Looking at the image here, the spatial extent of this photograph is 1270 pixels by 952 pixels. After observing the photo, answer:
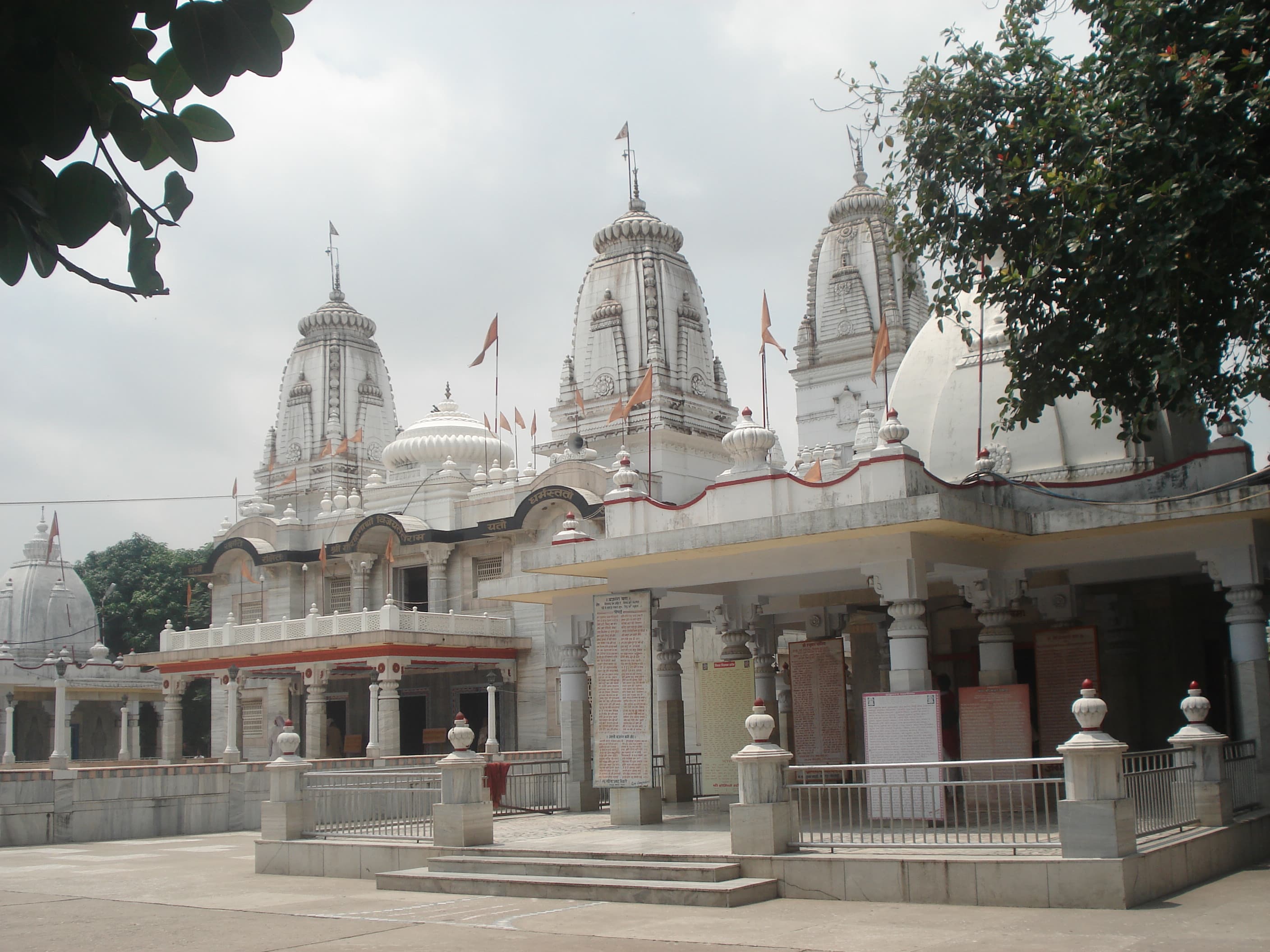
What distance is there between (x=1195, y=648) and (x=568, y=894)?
10.6 metres

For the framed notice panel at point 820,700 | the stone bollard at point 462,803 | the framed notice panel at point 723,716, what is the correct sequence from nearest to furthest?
the stone bollard at point 462,803, the framed notice panel at point 723,716, the framed notice panel at point 820,700

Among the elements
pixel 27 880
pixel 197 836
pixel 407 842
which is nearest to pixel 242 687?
pixel 197 836

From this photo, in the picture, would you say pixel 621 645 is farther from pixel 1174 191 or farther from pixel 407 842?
pixel 1174 191

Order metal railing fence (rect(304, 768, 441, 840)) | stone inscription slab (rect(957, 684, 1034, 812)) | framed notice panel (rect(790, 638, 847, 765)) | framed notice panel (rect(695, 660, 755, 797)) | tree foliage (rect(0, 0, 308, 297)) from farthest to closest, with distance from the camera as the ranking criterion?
framed notice panel (rect(790, 638, 847, 765)) < framed notice panel (rect(695, 660, 755, 797)) < metal railing fence (rect(304, 768, 441, 840)) < stone inscription slab (rect(957, 684, 1034, 812)) < tree foliage (rect(0, 0, 308, 297))

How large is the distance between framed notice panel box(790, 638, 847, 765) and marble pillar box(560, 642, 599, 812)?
3027mm

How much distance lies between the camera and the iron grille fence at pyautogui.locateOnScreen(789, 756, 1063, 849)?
396 inches

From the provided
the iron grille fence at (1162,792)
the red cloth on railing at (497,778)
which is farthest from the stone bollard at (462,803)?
the iron grille fence at (1162,792)

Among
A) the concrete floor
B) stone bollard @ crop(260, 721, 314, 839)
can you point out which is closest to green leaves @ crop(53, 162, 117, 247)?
the concrete floor

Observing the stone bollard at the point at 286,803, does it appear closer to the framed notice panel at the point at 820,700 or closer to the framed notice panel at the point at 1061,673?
the framed notice panel at the point at 820,700

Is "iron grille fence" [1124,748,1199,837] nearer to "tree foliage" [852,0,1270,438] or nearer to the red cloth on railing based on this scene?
"tree foliage" [852,0,1270,438]

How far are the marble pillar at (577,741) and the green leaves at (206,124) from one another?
14709 mm

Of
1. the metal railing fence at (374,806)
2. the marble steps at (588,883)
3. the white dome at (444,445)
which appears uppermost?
the white dome at (444,445)

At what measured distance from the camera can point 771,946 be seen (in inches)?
333

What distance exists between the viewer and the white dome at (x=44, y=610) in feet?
170
